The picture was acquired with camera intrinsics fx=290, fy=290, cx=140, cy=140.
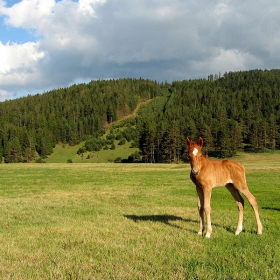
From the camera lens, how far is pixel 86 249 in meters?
8.12

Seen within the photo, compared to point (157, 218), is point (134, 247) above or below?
above

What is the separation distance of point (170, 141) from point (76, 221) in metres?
92.6

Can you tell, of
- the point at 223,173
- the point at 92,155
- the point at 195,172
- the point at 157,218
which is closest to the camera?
the point at 195,172

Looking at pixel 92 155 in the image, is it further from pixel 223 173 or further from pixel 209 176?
pixel 209 176

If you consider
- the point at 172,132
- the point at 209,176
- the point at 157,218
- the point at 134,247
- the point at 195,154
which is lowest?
the point at 157,218

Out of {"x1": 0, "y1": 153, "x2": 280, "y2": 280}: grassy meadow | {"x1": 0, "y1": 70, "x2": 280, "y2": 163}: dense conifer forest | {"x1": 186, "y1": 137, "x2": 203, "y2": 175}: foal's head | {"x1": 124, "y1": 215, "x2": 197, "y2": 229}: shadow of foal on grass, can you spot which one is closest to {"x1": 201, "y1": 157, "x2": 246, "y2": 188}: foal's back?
{"x1": 186, "y1": 137, "x2": 203, "y2": 175}: foal's head

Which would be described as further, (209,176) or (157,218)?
(157,218)

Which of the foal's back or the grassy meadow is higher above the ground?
the foal's back

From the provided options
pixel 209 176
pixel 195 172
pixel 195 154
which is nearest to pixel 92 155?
pixel 209 176

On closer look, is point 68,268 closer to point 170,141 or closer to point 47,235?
point 47,235

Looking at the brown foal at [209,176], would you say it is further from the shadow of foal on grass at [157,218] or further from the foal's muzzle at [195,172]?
the shadow of foal on grass at [157,218]

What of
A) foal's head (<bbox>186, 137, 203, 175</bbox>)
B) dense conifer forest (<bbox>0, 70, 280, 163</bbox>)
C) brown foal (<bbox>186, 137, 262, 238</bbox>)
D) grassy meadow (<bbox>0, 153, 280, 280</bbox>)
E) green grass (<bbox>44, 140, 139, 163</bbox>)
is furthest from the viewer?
green grass (<bbox>44, 140, 139, 163</bbox>)

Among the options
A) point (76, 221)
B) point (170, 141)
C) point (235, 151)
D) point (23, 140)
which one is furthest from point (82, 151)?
point (76, 221)

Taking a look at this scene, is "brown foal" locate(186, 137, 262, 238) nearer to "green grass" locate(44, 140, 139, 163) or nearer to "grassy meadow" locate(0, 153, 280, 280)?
"grassy meadow" locate(0, 153, 280, 280)
